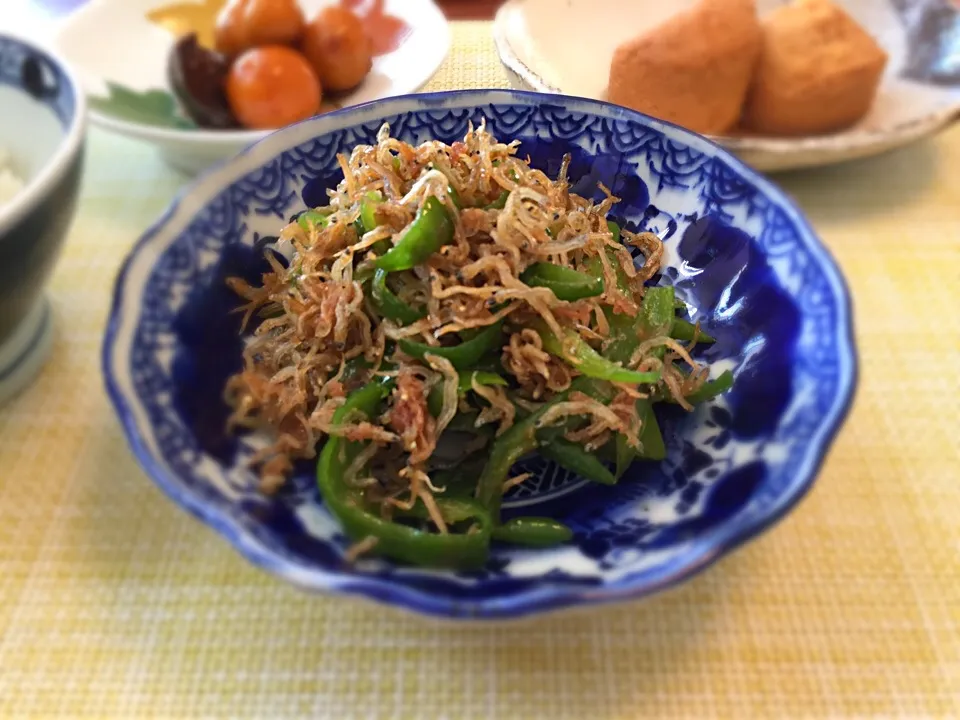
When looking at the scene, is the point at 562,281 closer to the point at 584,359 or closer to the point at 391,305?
the point at 584,359

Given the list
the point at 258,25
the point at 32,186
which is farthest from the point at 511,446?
the point at 258,25

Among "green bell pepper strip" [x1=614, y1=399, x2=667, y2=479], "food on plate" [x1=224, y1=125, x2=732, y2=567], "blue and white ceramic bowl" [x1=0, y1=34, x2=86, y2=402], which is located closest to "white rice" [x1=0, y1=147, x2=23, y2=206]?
"blue and white ceramic bowl" [x1=0, y1=34, x2=86, y2=402]

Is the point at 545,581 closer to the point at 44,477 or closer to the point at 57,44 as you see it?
the point at 44,477

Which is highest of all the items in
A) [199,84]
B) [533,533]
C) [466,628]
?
[199,84]

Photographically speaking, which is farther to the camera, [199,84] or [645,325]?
[199,84]

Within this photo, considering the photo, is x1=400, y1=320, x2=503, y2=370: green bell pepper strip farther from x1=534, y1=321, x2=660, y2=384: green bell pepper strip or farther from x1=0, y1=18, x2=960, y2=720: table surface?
x1=0, y1=18, x2=960, y2=720: table surface

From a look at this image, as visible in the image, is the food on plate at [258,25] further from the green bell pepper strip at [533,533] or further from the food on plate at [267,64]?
the green bell pepper strip at [533,533]
